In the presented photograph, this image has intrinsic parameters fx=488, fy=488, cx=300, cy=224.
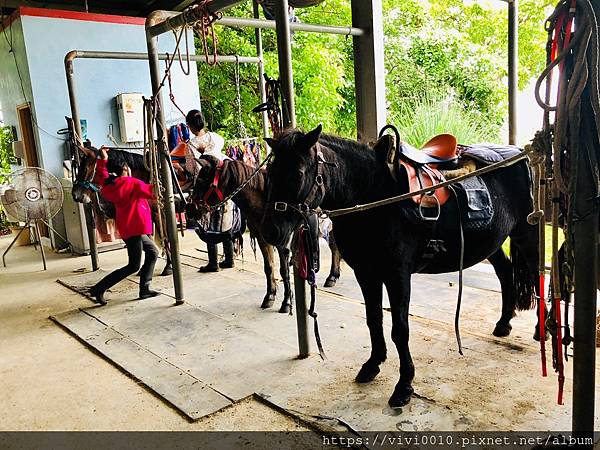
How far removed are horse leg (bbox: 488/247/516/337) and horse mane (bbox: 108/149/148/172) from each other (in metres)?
3.70

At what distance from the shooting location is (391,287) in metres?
2.53

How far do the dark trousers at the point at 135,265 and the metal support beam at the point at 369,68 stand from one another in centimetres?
230

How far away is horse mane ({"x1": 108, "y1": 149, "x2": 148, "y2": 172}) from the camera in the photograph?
5207mm

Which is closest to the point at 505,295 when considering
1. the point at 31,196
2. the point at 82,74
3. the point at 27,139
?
the point at 31,196

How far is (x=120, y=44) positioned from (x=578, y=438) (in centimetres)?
805

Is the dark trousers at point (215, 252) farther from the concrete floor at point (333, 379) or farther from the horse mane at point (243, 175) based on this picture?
the horse mane at point (243, 175)

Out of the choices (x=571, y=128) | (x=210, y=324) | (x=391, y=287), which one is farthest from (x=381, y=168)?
(x=210, y=324)

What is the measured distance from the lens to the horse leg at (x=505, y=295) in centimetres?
328

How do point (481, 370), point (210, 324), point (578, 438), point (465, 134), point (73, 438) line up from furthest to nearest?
1. point (465, 134)
2. point (210, 324)
3. point (481, 370)
4. point (73, 438)
5. point (578, 438)

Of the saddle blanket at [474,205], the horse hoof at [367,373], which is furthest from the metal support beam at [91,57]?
the horse hoof at [367,373]

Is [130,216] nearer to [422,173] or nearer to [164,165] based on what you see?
[164,165]

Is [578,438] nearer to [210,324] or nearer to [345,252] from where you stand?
[345,252]

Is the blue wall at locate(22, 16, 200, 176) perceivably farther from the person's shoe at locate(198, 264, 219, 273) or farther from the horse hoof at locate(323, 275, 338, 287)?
the horse hoof at locate(323, 275, 338, 287)

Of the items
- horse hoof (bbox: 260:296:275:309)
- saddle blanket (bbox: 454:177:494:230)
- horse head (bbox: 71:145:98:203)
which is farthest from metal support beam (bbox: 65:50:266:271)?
saddle blanket (bbox: 454:177:494:230)
